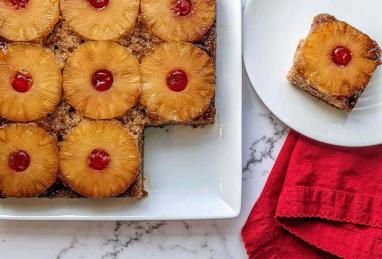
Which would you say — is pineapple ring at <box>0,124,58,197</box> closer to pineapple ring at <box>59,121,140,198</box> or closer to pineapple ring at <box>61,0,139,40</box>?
pineapple ring at <box>59,121,140,198</box>

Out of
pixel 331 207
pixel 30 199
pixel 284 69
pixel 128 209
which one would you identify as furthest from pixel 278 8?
pixel 30 199

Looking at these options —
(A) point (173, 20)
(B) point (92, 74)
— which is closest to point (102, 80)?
(B) point (92, 74)

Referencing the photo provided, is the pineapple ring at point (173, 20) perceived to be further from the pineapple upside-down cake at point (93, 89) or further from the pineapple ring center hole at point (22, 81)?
the pineapple ring center hole at point (22, 81)

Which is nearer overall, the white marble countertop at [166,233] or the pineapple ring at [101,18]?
the pineapple ring at [101,18]

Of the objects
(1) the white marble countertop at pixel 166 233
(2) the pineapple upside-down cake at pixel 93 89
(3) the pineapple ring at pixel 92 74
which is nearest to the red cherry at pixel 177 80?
(2) the pineapple upside-down cake at pixel 93 89

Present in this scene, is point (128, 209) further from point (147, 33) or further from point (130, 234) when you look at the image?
point (147, 33)

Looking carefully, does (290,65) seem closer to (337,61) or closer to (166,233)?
(337,61)
